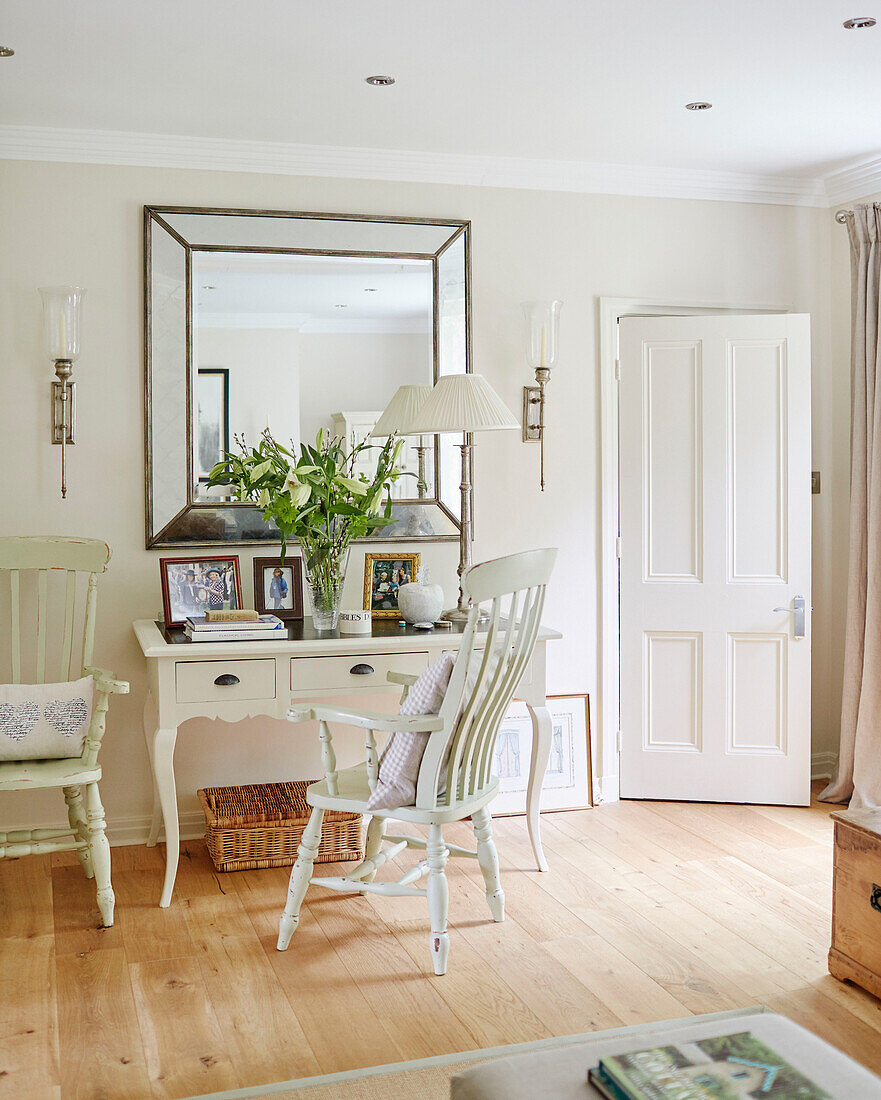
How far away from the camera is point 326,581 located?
3.64m

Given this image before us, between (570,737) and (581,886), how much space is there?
3.11 feet

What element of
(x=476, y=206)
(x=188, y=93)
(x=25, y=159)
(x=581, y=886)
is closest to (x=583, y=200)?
(x=476, y=206)

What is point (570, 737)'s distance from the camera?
14.3ft

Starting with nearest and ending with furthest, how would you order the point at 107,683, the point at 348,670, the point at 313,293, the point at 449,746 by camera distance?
the point at 449,746 → the point at 107,683 → the point at 348,670 → the point at 313,293

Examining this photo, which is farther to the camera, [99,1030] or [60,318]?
[60,318]

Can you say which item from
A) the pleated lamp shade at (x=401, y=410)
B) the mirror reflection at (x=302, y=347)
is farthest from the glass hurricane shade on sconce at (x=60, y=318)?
the pleated lamp shade at (x=401, y=410)

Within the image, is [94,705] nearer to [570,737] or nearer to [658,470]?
[570,737]

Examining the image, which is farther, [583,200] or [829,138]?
[583,200]

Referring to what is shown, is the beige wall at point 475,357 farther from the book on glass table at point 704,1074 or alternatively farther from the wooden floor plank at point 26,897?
the book on glass table at point 704,1074

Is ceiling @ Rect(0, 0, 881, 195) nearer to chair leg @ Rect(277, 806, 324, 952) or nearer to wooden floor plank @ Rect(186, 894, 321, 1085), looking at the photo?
chair leg @ Rect(277, 806, 324, 952)

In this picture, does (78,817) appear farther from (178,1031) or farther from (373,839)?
(178,1031)

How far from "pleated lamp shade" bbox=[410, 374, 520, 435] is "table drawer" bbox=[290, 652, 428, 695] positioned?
2.55ft

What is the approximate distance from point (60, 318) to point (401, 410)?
3.98 feet

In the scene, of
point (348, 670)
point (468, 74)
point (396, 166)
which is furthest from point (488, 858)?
point (396, 166)
